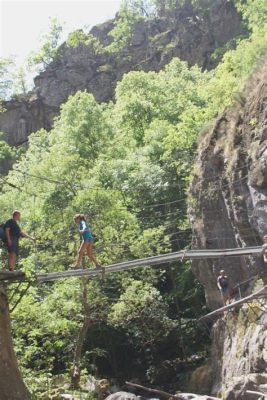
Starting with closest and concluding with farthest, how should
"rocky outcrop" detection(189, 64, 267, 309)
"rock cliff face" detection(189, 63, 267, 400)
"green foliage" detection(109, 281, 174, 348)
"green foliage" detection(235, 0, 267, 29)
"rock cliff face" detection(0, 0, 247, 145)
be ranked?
"rock cliff face" detection(189, 63, 267, 400)
"rocky outcrop" detection(189, 64, 267, 309)
"green foliage" detection(109, 281, 174, 348)
"green foliage" detection(235, 0, 267, 29)
"rock cliff face" detection(0, 0, 247, 145)

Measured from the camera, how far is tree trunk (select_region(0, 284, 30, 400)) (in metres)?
10.4

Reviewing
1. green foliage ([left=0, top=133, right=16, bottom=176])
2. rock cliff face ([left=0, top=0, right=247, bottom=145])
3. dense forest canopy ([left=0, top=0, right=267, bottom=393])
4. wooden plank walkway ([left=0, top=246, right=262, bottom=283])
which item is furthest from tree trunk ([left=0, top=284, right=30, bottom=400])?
rock cliff face ([left=0, top=0, right=247, bottom=145])

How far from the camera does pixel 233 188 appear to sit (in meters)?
16.8

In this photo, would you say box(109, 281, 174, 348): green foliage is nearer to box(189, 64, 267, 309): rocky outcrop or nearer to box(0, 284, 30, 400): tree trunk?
box(189, 64, 267, 309): rocky outcrop

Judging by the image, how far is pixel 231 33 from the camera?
5044 centimetres

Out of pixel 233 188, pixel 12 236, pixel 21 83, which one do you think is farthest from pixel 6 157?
pixel 12 236

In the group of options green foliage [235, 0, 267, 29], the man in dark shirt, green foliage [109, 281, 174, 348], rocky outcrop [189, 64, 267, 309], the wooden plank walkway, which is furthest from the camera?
green foliage [235, 0, 267, 29]

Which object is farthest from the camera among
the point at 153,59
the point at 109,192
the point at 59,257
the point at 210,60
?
the point at 153,59

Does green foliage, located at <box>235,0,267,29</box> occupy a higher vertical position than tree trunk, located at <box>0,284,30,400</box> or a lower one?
higher

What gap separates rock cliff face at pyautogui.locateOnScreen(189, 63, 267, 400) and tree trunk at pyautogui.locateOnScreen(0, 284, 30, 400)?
4.97m

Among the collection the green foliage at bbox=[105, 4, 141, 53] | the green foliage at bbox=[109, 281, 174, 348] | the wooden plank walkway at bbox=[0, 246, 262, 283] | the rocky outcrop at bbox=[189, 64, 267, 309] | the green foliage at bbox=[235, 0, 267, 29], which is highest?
the green foliage at bbox=[105, 4, 141, 53]

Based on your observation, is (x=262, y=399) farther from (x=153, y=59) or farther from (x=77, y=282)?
(x=153, y=59)

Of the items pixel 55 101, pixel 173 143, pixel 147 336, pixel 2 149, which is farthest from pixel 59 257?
pixel 55 101

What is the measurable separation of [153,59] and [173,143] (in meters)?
28.4
